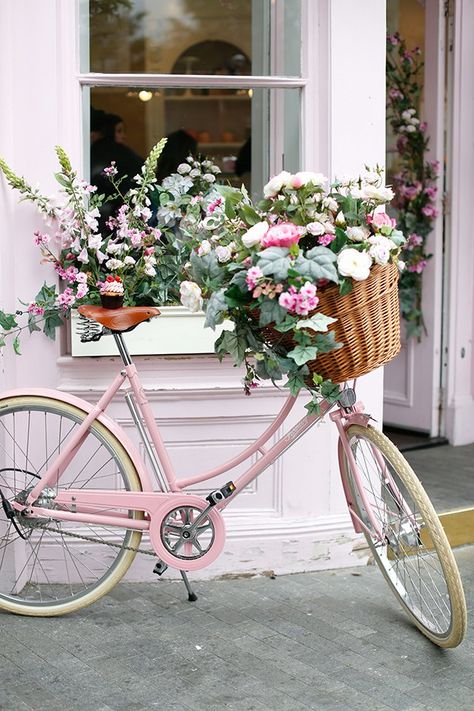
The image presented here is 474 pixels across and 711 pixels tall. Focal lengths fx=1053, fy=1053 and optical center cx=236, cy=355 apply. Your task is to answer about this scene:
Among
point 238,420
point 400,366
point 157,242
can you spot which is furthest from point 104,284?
point 400,366

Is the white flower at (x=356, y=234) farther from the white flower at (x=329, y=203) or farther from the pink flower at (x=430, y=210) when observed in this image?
the pink flower at (x=430, y=210)

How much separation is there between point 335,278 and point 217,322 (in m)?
0.42

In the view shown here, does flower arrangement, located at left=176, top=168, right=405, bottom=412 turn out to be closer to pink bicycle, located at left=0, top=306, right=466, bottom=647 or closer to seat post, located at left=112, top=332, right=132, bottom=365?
pink bicycle, located at left=0, top=306, right=466, bottom=647

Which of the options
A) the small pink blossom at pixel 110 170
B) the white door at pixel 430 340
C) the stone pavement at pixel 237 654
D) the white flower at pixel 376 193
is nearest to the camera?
the stone pavement at pixel 237 654

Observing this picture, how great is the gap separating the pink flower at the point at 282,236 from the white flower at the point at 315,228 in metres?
0.06

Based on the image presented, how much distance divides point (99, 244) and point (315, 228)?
114cm

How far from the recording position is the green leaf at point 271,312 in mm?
3289

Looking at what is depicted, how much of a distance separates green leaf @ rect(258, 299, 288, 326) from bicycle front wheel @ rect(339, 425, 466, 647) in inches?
24.7

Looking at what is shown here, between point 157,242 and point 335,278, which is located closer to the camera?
point 335,278

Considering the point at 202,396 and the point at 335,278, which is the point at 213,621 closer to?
the point at 202,396

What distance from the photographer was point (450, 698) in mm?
3312

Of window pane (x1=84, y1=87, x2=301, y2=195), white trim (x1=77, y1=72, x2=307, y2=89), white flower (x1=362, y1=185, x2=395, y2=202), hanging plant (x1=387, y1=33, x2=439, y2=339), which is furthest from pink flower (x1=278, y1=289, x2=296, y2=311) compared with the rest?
hanging plant (x1=387, y1=33, x2=439, y2=339)

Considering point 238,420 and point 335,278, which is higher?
point 335,278

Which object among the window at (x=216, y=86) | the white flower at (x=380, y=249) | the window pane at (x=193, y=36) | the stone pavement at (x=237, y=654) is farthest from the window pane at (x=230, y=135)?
the stone pavement at (x=237, y=654)
